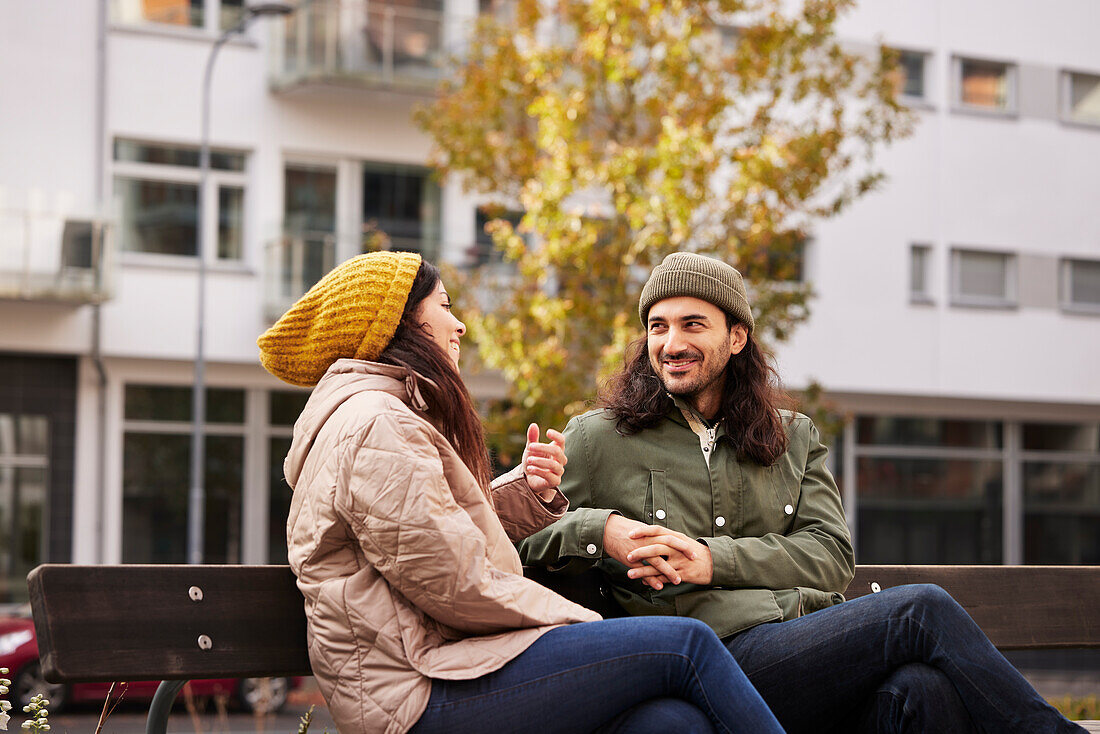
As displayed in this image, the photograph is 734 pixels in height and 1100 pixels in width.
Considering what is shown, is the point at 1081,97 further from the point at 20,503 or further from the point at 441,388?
the point at 441,388

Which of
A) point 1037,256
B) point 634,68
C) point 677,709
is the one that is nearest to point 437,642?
point 677,709

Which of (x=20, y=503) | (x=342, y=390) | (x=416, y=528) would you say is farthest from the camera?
(x=20, y=503)

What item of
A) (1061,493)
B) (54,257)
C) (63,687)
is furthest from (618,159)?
(1061,493)

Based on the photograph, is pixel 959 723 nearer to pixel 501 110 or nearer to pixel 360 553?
pixel 360 553

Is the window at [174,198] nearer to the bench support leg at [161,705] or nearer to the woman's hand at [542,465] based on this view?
the woman's hand at [542,465]

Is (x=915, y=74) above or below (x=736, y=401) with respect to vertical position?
above

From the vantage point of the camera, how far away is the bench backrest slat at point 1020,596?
Answer: 498 centimetres

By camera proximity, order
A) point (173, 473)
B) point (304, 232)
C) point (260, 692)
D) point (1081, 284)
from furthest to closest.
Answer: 1. point (1081, 284)
2. point (304, 232)
3. point (173, 473)
4. point (260, 692)

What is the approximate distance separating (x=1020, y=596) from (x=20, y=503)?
17.6 meters

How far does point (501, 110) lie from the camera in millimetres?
16047

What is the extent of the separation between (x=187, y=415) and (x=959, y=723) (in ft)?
61.4

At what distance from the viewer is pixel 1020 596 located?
510 centimetres

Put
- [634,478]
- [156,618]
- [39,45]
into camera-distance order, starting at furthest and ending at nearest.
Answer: [39,45], [634,478], [156,618]

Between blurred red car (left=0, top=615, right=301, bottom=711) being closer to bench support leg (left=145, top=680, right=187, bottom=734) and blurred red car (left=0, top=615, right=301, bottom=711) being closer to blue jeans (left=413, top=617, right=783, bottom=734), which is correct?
bench support leg (left=145, top=680, right=187, bottom=734)
